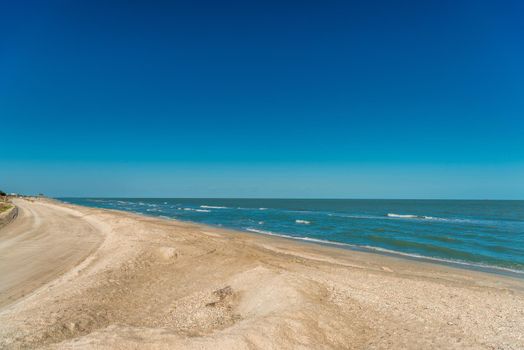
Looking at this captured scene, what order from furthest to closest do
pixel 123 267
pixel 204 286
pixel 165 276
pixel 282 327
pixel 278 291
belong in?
pixel 123 267, pixel 165 276, pixel 204 286, pixel 278 291, pixel 282 327

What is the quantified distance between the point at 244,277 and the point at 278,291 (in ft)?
7.97

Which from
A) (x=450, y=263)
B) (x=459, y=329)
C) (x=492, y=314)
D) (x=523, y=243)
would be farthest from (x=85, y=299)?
(x=523, y=243)

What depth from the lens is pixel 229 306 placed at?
29.5 feet

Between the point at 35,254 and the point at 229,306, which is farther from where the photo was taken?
the point at 35,254

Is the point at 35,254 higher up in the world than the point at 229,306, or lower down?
higher up

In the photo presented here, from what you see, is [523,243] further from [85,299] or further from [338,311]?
[85,299]

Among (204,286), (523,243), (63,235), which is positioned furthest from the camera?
(523,243)

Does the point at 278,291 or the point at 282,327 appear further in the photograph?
the point at 278,291

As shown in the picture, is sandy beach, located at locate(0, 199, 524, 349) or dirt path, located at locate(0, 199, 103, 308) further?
dirt path, located at locate(0, 199, 103, 308)

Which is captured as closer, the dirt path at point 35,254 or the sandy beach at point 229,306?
the sandy beach at point 229,306

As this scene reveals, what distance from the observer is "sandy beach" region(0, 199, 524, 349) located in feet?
21.4

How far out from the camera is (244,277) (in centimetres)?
1129

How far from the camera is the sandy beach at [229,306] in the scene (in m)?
6.51

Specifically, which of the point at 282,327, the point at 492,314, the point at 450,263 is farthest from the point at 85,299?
the point at 450,263
